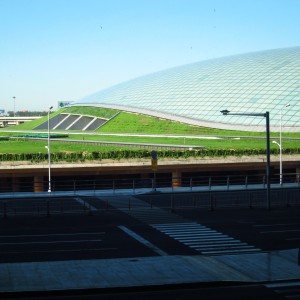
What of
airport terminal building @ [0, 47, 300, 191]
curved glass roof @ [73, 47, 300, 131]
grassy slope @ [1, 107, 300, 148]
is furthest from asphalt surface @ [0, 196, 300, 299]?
curved glass roof @ [73, 47, 300, 131]

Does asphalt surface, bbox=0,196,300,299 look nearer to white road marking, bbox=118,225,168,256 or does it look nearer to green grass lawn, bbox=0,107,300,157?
white road marking, bbox=118,225,168,256

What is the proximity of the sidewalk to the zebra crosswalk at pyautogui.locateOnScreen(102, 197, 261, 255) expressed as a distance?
1.67 meters

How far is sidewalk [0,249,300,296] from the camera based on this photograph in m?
18.0

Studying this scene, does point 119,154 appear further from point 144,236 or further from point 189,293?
point 189,293

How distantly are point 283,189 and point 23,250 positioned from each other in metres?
23.7

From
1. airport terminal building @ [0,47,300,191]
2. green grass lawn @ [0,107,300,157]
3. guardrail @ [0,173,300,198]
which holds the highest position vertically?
airport terminal building @ [0,47,300,191]

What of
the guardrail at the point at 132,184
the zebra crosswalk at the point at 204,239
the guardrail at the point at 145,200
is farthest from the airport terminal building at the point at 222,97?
the zebra crosswalk at the point at 204,239

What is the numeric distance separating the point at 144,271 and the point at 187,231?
323 inches

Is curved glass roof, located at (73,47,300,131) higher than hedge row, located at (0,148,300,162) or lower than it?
higher

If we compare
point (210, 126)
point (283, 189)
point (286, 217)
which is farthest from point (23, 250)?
point (210, 126)

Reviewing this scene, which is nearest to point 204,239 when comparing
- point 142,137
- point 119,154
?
→ point 119,154

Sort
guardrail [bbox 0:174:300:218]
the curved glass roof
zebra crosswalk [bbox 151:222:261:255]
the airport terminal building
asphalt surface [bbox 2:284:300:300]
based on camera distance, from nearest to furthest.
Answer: asphalt surface [bbox 2:284:300:300] → zebra crosswalk [bbox 151:222:261:255] → guardrail [bbox 0:174:300:218] → the airport terminal building → the curved glass roof

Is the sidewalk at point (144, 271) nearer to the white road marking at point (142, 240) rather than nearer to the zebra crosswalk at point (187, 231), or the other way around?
the white road marking at point (142, 240)

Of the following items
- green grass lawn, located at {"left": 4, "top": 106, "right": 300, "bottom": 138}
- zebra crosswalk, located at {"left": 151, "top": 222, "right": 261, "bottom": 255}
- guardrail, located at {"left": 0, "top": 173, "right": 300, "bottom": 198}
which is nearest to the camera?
zebra crosswalk, located at {"left": 151, "top": 222, "right": 261, "bottom": 255}
